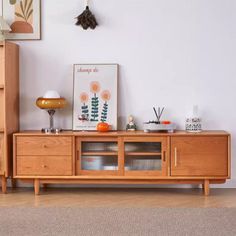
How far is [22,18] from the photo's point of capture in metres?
5.40

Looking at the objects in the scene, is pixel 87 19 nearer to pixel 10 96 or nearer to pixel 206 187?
pixel 10 96

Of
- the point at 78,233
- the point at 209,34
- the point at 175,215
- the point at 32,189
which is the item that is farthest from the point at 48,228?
the point at 209,34

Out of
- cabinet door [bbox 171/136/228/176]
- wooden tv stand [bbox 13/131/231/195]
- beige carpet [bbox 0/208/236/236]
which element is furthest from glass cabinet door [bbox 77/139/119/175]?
beige carpet [bbox 0/208/236/236]

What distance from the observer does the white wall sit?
536 centimetres

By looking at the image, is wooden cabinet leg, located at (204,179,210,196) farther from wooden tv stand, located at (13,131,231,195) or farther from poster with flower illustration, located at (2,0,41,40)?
poster with flower illustration, located at (2,0,41,40)

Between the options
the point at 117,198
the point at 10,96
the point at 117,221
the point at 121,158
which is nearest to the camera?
the point at 117,221

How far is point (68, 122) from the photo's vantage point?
5.46m

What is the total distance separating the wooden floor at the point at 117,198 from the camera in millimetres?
4688

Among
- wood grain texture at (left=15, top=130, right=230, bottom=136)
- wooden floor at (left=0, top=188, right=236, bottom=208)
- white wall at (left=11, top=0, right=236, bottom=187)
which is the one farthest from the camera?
white wall at (left=11, top=0, right=236, bottom=187)

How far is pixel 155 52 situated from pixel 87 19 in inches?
28.5

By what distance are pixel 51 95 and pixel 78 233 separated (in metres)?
1.80

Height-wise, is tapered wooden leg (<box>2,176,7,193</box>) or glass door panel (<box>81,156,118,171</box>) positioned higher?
glass door panel (<box>81,156,118,171</box>)

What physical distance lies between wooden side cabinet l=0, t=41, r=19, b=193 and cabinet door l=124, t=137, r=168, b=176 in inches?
42.5

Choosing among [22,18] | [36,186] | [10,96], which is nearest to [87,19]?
[22,18]
